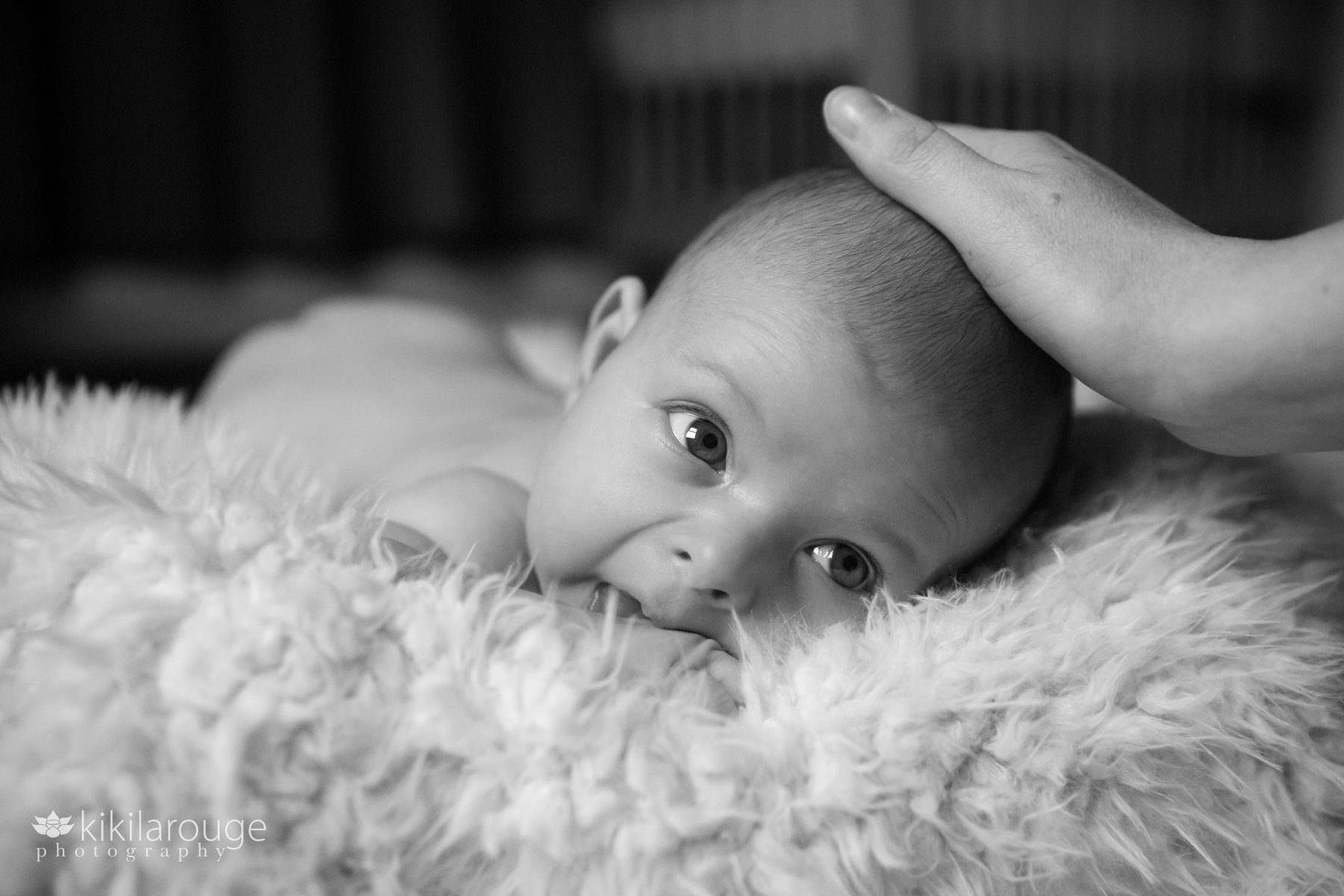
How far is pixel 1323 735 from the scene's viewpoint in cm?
78

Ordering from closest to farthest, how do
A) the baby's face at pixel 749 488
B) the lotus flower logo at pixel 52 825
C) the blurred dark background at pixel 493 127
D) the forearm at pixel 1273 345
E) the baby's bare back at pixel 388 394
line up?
the lotus flower logo at pixel 52 825
the forearm at pixel 1273 345
the baby's face at pixel 749 488
the baby's bare back at pixel 388 394
the blurred dark background at pixel 493 127

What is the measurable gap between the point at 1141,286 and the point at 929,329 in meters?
0.15

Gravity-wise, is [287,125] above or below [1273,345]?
below

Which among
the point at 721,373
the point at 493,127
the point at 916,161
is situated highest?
the point at 916,161

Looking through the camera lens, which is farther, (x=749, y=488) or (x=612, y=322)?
(x=612, y=322)

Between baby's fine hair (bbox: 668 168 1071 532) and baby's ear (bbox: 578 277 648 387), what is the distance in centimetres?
19

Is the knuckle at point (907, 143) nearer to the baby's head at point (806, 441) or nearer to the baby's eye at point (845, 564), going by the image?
the baby's head at point (806, 441)

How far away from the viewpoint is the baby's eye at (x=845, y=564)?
0.85m

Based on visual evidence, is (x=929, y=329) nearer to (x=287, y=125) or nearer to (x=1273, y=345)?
(x=1273, y=345)

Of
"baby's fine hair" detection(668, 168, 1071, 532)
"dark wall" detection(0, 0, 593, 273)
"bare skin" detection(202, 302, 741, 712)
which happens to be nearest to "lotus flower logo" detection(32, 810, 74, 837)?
"bare skin" detection(202, 302, 741, 712)

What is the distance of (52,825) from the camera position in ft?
1.84

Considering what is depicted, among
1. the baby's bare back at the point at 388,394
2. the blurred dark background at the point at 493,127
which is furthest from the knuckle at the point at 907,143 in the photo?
the blurred dark background at the point at 493,127

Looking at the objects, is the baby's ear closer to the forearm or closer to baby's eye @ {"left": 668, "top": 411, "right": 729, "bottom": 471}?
baby's eye @ {"left": 668, "top": 411, "right": 729, "bottom": 471}

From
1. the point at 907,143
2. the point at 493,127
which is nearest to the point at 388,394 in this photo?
the point at 907,143
